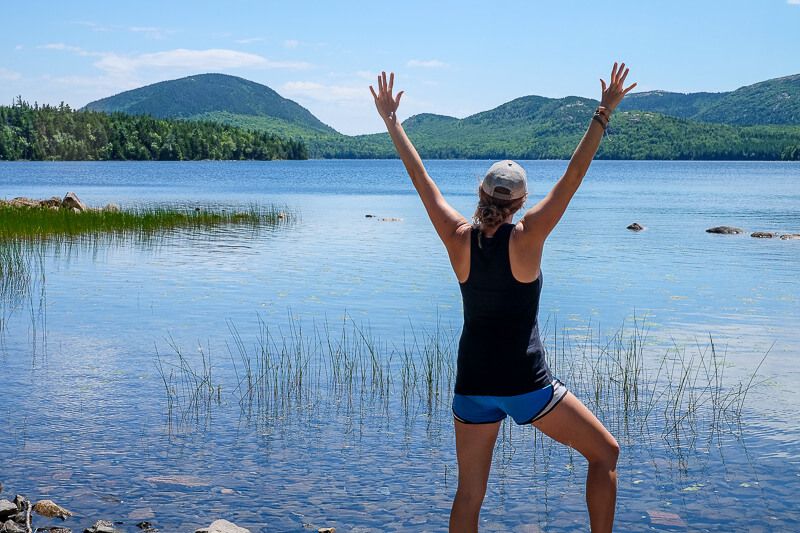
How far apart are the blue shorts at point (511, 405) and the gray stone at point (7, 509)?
175 inches

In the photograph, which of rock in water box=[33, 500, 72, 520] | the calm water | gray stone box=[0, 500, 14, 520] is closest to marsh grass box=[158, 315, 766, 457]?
the calm water

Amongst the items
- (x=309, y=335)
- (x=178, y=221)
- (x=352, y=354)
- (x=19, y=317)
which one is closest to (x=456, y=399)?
(x=352, y=354)

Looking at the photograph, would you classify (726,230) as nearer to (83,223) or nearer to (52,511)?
(83,223)

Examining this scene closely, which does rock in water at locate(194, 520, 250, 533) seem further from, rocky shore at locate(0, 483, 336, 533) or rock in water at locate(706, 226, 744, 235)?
rock in water at locate(706, 226, 744, 235)

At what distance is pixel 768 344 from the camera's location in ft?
53.9

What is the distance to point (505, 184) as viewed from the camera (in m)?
5.44

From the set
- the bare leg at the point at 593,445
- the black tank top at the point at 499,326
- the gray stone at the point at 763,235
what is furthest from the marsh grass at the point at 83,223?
the bare leg at the point at 593,445

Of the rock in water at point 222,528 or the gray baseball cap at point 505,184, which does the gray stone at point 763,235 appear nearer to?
the rock in water at point 222,528

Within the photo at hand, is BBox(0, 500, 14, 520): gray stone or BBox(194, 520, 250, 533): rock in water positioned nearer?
BBox(194, 520, 250, 533): rock in water

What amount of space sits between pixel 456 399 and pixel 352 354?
31.0 ft

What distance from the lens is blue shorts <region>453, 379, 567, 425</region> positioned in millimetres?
5604

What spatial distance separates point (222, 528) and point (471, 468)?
278 cm

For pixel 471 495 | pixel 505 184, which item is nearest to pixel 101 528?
pixel 471 495

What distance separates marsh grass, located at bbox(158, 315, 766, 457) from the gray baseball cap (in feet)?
19.2
